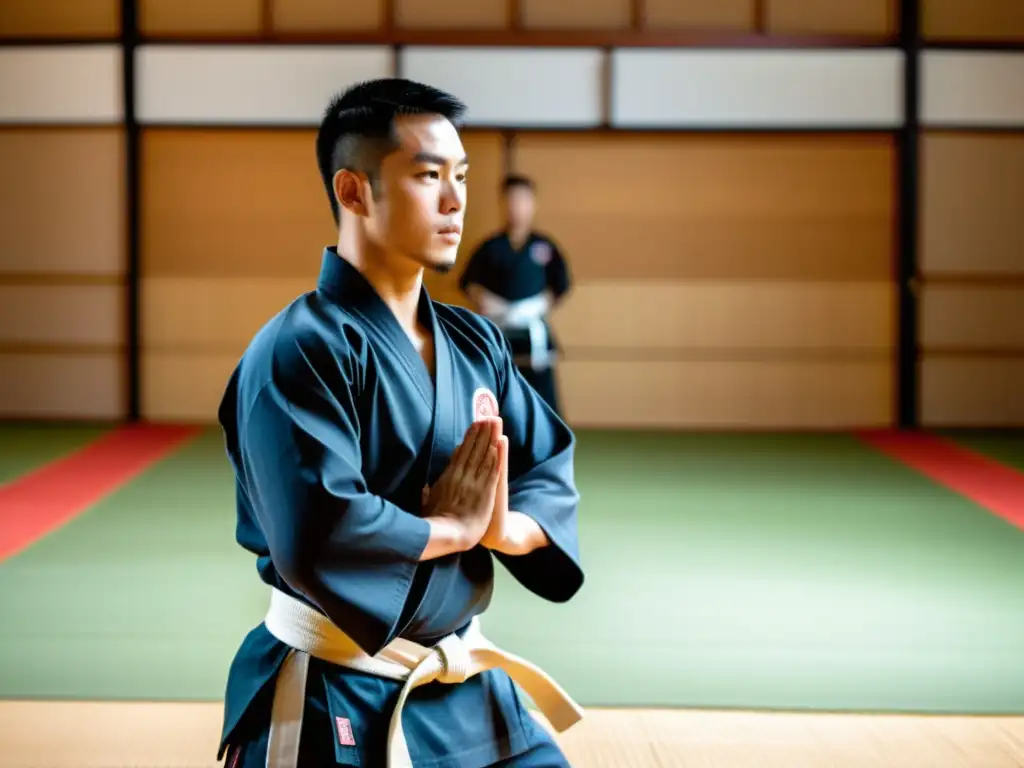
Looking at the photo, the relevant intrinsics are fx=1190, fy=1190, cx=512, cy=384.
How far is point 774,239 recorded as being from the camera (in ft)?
24.4

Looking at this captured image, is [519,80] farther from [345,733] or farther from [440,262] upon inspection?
[345,733]

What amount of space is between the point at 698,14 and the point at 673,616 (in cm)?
491

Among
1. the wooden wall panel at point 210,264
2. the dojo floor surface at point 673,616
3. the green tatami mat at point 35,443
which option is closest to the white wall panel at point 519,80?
the wooden wall panel at point 210,264

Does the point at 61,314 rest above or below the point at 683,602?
above

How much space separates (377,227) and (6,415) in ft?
22.7

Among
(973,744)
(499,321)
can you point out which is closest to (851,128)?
(499,321)

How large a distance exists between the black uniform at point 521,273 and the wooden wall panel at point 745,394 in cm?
138

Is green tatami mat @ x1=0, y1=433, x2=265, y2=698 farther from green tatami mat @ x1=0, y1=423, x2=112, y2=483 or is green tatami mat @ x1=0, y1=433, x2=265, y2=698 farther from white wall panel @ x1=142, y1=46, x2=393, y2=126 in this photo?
white wall panel @ x1=142, y1=46, x2=393, y2=126

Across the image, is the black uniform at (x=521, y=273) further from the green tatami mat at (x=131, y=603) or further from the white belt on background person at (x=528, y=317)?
the green tatami mat at (x=131, y=603)

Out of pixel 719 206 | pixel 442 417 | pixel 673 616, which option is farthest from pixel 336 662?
pixel 719 206

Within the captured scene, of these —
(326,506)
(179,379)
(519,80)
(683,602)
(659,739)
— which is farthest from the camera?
(179,379)

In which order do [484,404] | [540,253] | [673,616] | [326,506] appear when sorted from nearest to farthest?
[326,506]
[484,404]
[673,616]
[540,253]

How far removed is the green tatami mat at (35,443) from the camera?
583 cm

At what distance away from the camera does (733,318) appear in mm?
7430
